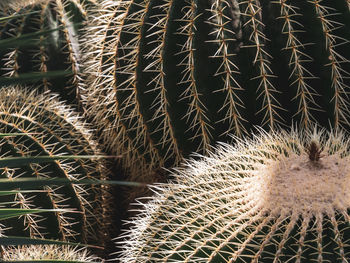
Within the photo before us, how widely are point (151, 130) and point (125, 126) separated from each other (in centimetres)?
16

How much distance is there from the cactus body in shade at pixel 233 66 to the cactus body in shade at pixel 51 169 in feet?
1.25

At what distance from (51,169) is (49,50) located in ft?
2.63

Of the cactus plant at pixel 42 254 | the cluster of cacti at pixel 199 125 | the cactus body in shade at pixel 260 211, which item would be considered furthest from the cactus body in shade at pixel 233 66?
the cactus plant at pixel 42 254

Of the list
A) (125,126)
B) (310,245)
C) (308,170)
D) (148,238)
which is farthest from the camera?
(125,126)

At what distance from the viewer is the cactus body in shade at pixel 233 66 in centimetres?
236

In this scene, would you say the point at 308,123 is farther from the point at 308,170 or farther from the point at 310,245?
the point at 310,245

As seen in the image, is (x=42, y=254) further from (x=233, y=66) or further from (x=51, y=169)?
(x=233, y=66)

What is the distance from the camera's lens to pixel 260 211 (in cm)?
173

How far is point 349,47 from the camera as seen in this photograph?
241cm

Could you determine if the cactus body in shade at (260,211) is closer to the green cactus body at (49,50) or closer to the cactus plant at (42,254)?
the cactus plant at (42,254)

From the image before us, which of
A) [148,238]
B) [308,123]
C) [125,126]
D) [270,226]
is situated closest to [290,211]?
[270,226]

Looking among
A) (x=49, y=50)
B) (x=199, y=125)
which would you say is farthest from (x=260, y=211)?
(x=49, y=50)

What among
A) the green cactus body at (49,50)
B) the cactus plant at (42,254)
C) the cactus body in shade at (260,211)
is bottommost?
the cactus plant at (42,254)

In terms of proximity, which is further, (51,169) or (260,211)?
(51,169)
